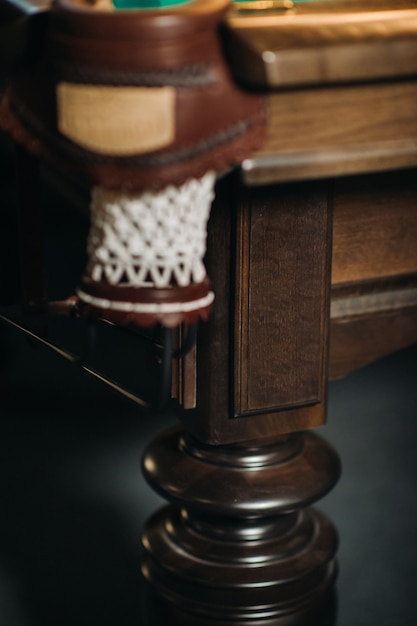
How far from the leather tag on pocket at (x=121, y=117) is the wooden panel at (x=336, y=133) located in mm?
107

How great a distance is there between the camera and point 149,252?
1161mm

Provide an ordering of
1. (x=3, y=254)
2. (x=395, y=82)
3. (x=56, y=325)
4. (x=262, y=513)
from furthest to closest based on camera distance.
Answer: (x=56, y=325)
(x=3, y=254)
(x=262, y=513)
(x=395, y=82)

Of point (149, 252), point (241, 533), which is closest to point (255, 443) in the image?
point (241, 533)

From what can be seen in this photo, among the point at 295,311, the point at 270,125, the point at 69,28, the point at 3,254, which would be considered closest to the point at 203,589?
the point at 295,311

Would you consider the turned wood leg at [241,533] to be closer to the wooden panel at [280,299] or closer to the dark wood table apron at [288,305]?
the dark wood table apron at [288,305]

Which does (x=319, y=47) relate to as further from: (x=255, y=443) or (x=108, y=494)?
(x=108, y=494)

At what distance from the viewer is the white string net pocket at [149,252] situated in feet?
3.75

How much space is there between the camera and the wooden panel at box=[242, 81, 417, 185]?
1.13m

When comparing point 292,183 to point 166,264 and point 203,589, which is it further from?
point 203,589

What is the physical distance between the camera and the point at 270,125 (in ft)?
3.69

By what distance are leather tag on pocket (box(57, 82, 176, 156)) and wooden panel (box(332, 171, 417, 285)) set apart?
1.24 ft

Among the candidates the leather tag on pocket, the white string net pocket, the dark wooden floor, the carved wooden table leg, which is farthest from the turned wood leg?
the leather tag on pocket

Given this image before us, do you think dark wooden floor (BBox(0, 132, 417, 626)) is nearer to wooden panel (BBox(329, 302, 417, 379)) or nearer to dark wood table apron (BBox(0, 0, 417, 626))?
dark wood table apron (BBox(0, 0, 417, 626))

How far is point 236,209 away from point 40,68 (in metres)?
0.29
